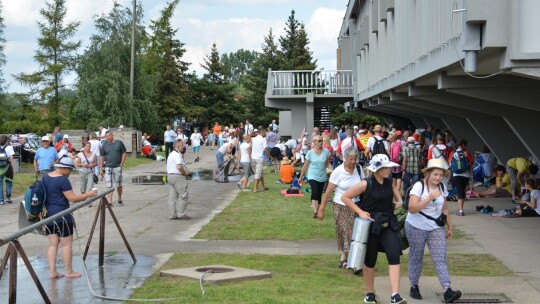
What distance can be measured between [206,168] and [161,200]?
46.8 feet

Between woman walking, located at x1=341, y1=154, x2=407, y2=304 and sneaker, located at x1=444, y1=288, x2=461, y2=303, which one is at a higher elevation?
woman walking, located at x1=341, y1=154, x2=407, y2=304

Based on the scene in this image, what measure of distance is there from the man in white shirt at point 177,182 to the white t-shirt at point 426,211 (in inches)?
338

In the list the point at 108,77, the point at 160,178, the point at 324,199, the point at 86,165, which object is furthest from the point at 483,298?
the point at 108,77

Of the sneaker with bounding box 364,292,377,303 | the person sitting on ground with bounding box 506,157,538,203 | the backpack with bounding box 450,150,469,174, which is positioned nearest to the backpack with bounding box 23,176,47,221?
the sneaker with bounding box 364,292,377,303

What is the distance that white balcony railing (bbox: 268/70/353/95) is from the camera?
37.7 metres

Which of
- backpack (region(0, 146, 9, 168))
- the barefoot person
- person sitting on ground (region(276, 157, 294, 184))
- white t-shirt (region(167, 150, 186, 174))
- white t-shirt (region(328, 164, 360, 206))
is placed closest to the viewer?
the barefoot person

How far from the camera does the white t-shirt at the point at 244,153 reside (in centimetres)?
2420

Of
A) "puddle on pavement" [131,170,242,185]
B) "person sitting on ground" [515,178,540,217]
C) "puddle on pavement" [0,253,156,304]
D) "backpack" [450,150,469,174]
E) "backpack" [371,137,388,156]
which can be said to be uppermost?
"backpack" [371,137,388,156]

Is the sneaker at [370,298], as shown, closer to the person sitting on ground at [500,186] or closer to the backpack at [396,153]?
the backpack at [396,153]

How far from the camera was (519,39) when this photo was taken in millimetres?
11094

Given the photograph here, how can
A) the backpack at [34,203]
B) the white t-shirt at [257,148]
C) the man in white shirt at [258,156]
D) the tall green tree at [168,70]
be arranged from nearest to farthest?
1. the backpack at [34,203]
2. the man in white shirt at [258,156]
3. the white t-shirt at [257,148]
4. the tall green tree at [168,70]

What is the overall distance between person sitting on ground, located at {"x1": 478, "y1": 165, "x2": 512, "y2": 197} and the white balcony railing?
16.5 meters

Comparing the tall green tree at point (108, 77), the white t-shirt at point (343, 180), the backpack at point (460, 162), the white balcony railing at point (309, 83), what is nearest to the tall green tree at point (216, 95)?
the tall green tree at point (108, 77)

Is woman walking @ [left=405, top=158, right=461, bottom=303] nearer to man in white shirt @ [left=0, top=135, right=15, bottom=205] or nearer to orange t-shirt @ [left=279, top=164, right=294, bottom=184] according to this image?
man in white shirt @ [left=0, top=135, right=15, bottom=205]
